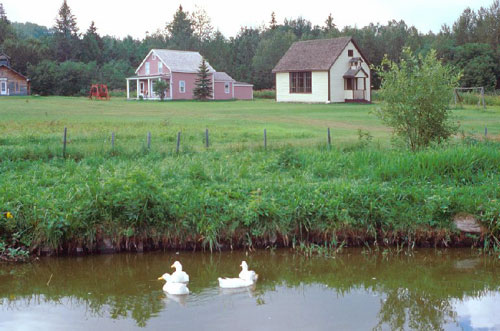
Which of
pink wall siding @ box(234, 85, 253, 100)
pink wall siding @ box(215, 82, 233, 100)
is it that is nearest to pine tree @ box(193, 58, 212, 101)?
pink wall siding @ box(215, 82, 233, 100)

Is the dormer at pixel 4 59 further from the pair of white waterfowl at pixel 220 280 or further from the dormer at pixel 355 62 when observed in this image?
the pair of white waterfowl at pixel 220 280

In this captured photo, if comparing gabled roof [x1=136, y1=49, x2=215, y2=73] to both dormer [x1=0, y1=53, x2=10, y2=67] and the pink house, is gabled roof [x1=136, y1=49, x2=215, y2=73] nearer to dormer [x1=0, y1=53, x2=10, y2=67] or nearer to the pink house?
the pink house

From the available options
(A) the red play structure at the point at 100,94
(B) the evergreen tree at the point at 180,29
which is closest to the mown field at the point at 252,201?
(A) the red play structure at the point at 100,94

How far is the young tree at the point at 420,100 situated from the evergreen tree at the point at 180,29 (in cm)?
8251

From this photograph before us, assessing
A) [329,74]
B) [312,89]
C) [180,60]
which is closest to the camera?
[329,74]

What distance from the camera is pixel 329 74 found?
5197 centimetres

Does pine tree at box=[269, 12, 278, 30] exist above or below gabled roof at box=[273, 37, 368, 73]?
above

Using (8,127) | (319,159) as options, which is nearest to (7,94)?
(8,127)

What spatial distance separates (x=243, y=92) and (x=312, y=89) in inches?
566

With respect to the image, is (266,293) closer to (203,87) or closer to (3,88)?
(203,87)

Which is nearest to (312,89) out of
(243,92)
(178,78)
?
(243,92)

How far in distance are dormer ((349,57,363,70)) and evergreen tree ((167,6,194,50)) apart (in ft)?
155

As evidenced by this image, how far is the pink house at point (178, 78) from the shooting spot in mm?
61688

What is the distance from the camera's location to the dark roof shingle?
5301 centimetres
